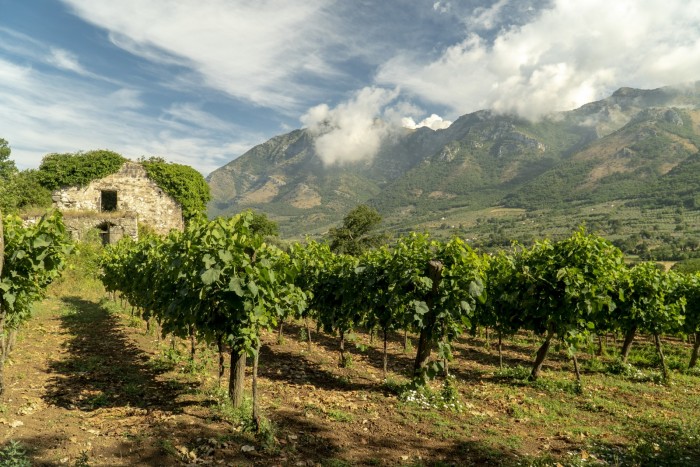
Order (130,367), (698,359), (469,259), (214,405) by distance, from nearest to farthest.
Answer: (214,405) → (469,259) → (130,367) → (698,359)

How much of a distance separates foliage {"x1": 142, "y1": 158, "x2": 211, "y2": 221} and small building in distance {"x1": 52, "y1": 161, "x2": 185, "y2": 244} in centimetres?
49

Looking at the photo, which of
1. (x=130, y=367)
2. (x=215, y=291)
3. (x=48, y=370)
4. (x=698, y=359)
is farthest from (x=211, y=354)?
(x=698, y=359)

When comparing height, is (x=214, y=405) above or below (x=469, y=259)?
below

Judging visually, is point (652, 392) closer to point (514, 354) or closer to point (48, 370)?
point (514, 354)

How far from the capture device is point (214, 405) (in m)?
8.24

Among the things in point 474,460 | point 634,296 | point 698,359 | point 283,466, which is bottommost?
point 698,359

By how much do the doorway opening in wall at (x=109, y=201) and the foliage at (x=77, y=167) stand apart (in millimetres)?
2350

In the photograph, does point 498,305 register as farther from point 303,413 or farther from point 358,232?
point 358,232

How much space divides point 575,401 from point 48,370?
14.4 meters

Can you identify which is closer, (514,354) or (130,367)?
(130,367)

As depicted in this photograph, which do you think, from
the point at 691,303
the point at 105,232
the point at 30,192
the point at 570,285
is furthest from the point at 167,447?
the point at 30,192

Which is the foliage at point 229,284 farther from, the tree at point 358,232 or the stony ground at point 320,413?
the tree at point 358,232

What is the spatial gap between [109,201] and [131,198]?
10.2 feet

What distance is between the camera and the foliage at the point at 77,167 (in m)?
34.8
